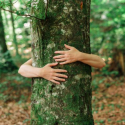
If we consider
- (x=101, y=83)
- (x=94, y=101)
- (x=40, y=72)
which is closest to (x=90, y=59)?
(x=40, y=72)

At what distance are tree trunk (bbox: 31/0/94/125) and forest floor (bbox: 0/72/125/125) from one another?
2.25 m

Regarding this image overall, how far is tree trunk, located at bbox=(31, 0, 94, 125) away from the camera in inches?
80.8

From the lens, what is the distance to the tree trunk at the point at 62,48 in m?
2.05

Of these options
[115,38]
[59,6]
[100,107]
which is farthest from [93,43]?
[59,6]

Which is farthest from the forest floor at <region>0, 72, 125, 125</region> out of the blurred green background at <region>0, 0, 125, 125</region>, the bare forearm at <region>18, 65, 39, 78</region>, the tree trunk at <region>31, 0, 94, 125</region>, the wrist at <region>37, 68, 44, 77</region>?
the wrist at <region>37, 68, 44, 77</region>

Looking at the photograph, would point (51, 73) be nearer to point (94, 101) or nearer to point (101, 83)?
point (94, 101)

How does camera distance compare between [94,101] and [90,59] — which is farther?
[94,101]

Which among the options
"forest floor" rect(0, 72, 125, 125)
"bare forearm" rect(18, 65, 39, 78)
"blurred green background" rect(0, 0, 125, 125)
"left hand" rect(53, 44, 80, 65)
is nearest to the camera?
"left hand" rect(53, 44, 80, 65)

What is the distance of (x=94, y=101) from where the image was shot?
5.80 metres

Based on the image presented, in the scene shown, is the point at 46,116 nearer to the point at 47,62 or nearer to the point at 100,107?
the point at 47,62

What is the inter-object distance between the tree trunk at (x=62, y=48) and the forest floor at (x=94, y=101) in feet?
7.38

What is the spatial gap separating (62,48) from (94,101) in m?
4.17

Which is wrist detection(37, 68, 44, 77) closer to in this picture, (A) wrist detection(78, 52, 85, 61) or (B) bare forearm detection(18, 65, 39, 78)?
(B) bare forearm detection(18, 65, 39, 78)

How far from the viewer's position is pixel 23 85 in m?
Answer: 6.47
